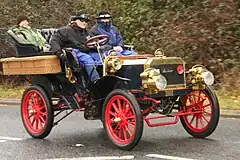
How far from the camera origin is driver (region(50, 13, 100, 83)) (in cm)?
829

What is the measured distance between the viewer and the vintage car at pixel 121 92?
7.68 m

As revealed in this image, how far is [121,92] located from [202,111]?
58.5 inches

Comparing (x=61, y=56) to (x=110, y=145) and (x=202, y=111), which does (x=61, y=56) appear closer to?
(x=110, y=145)

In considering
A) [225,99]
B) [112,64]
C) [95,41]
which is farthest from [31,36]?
[225,99]

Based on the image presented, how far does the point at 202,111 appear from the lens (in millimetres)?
8398

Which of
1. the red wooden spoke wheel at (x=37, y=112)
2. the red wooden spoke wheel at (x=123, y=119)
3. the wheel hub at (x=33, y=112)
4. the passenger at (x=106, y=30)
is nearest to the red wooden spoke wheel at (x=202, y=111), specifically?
the red wooden spoke wheel at (x=123, y=119)

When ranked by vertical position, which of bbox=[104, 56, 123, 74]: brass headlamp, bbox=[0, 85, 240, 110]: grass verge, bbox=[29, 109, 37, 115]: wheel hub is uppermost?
bbox=[104, 56, 123, 74]: brass headlamp

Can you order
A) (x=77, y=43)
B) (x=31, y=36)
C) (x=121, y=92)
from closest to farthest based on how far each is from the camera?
(x=121, y=92), (x=77, y=43), (x=31, y=36)

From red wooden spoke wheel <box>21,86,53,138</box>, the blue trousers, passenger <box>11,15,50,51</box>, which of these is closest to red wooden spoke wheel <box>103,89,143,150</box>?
the blue trousers

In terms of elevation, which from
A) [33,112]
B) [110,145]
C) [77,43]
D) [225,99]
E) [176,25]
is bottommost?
[225,99]

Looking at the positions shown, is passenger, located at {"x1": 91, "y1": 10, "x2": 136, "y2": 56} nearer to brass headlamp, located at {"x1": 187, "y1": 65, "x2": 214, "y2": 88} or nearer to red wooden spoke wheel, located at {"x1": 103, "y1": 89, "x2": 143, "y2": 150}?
brass headlamp, located at {"x1": 187, "y1": 65, "x2": 214, "y2": 88}

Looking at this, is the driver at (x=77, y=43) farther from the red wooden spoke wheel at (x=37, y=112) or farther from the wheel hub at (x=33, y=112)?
the wheel hub at (x=33, y=112)

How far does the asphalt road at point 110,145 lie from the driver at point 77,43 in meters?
1.09

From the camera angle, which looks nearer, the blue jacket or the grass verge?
the blue jacket
